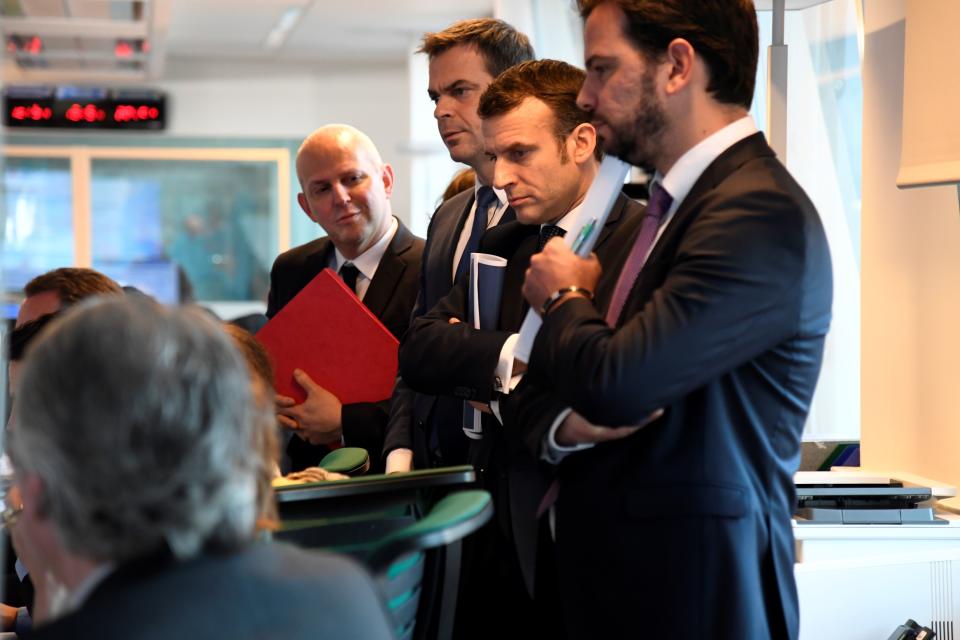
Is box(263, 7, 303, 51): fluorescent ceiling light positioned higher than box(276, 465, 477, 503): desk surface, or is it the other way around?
box(263, 7, 303, 51): fluorescent ceiling light

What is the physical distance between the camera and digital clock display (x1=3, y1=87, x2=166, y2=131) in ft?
35.8

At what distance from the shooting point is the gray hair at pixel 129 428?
98 centimetres

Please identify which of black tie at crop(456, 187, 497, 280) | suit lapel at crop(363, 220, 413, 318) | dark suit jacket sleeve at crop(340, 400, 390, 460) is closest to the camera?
black tie at crop(456, 187, 497, 280)

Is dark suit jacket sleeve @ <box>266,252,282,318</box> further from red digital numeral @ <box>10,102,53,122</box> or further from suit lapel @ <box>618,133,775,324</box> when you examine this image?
red digital numeral @ <box>10,102,53,122</box>

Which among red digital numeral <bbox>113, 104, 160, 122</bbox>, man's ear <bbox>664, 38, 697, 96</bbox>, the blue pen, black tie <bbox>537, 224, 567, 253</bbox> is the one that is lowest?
the blue pen

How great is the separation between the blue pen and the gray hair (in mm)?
987

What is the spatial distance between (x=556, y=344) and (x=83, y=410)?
874 mm

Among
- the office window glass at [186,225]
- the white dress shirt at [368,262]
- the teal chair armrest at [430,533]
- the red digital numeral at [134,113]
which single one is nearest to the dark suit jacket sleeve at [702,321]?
the teal chair armrest at [430,533]

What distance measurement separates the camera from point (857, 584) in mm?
2736

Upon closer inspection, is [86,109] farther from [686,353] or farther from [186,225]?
[686,353]

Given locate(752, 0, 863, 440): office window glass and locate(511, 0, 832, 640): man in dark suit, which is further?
locate(752, 0, 863, 440): office window glass

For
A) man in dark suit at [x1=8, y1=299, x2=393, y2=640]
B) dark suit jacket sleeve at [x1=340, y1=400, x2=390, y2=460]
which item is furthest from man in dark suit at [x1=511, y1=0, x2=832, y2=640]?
dark suit jacket sleeve at [x1=340, y1=400, x2=390, y2=460]

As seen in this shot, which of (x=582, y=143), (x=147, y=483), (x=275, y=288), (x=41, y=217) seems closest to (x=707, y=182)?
(x=582, y=143)

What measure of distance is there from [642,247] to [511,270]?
490 millimetres
